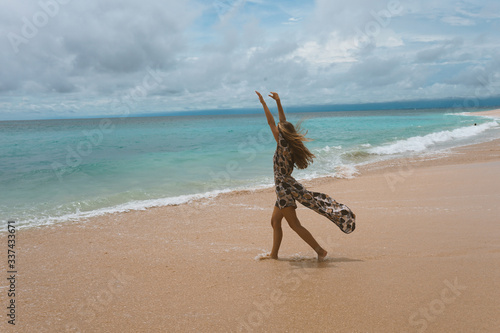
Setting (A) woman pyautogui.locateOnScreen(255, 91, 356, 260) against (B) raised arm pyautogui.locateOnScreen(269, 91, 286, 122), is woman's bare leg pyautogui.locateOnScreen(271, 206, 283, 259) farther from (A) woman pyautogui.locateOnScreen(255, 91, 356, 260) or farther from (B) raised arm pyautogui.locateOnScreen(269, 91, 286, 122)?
(B) raised arm pyautogui.locateOnScreen(269, 91, 286, 122)

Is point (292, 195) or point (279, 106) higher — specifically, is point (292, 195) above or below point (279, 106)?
below

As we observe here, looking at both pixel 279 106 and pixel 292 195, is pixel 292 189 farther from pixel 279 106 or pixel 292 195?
pixel 279 106

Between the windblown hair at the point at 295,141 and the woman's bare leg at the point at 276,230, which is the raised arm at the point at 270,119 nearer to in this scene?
the windblown hair at the point at 295,141

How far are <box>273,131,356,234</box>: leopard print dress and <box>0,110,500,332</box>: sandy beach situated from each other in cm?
58

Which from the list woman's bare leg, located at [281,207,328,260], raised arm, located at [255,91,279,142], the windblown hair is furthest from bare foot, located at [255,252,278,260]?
raised arm, located at [255,91,279,142]

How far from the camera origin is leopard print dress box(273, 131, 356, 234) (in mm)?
4504

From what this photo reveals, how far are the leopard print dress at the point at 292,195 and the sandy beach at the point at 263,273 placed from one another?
1.91ft

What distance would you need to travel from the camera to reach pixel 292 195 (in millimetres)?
4516

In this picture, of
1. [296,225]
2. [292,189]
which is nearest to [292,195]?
[292,189]

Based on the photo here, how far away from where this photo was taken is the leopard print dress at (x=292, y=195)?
450 cm

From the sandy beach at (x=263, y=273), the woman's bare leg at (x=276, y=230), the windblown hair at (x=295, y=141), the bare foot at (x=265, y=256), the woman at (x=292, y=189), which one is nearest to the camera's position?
the sandy beach at (x=263, y=273)

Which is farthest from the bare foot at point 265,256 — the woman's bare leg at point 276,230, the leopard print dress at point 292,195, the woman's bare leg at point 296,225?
the leopard print dress at point 292,195

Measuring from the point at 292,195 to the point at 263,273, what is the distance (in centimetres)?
102

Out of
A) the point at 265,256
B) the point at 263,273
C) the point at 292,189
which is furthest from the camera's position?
the point at 265,256
